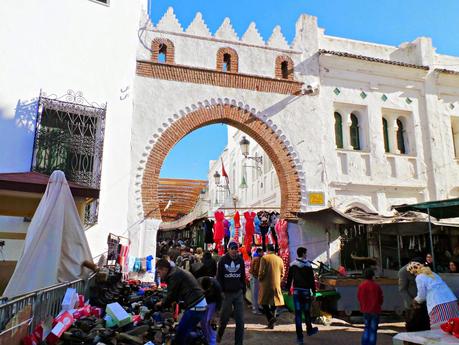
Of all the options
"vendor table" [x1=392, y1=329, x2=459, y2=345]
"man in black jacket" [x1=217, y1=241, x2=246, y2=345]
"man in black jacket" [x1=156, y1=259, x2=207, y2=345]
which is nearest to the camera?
"vendor table" [x1=392, y1=329, x2=459, y2=345]

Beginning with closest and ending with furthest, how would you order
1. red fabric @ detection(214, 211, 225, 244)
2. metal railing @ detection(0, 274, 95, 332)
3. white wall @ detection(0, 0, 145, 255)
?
metal railing @ detection(0, 274, 95, 332), white wall @ detection(0, 0, 145, 255), red fabric @ detection(214, 211, 225, 244)

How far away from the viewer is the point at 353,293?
9.05 metres

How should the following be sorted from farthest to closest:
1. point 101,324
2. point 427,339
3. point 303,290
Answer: point 303,290, point 101,324, point 427,339

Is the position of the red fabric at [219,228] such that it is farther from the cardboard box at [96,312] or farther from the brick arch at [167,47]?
the cardboard box at [96,312]

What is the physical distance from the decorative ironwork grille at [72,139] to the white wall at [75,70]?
21 centimetres

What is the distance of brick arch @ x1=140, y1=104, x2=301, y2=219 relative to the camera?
10.5 meters

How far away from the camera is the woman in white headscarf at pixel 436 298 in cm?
499

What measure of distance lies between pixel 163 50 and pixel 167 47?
0.16 meters

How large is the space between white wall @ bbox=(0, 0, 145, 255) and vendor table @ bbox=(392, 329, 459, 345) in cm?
723

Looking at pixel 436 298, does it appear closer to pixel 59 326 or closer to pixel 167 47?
pixel 59 326

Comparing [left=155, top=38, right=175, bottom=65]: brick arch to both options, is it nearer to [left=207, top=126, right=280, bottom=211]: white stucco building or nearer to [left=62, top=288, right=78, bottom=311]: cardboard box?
[left=207, top=126, right=280, bottom=211]: white stucco building

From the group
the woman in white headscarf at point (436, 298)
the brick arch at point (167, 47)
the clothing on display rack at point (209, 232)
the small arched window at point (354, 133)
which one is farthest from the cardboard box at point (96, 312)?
the small arched window at point (354, 133)

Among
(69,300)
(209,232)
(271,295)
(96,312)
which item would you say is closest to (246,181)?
(209,232)

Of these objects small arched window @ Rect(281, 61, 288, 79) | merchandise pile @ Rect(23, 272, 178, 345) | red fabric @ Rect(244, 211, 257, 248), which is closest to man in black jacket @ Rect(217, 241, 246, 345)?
merchandise pile @ Rect(23, 272, 178, 345)
